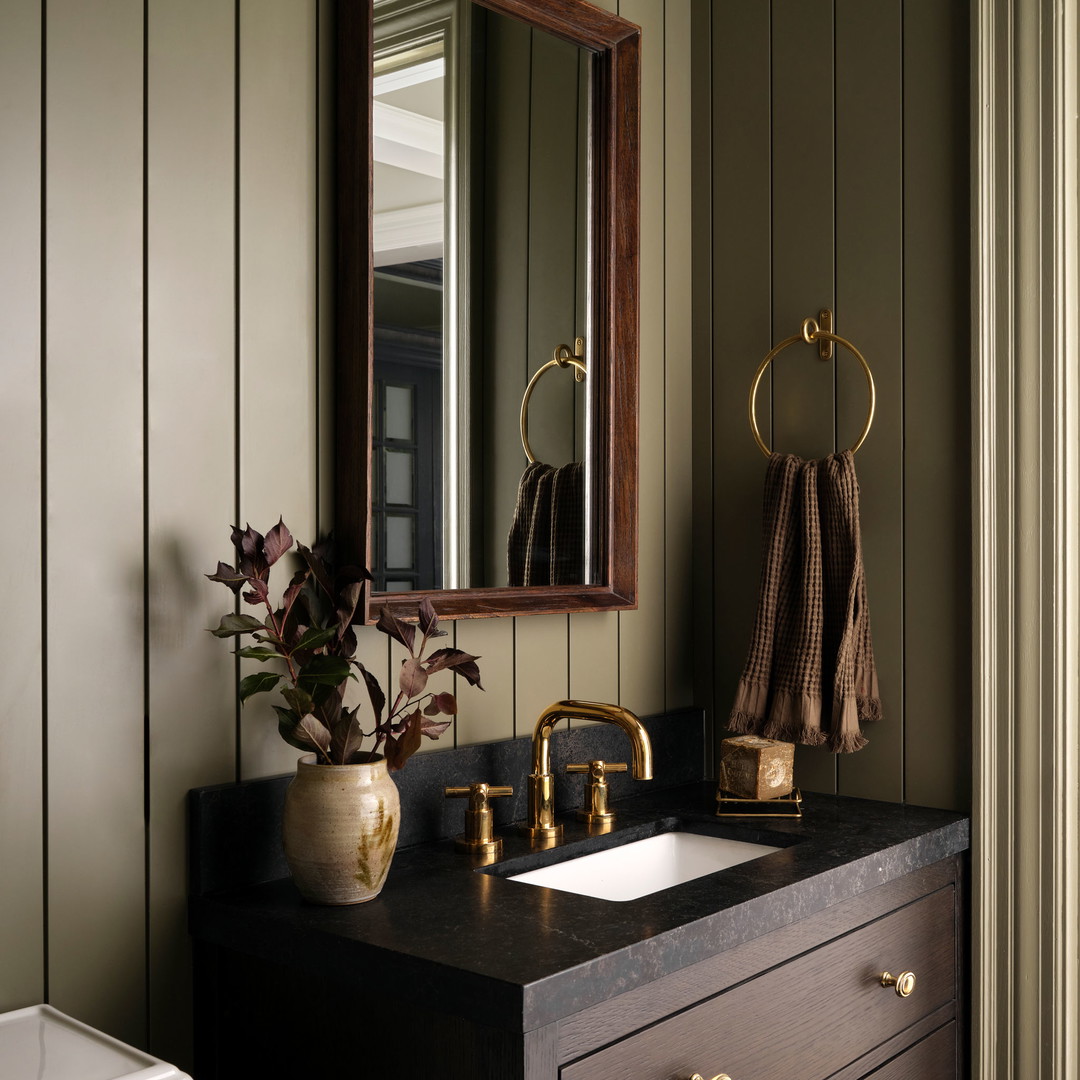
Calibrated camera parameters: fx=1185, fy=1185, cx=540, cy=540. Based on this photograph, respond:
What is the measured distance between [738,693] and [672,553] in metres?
0.28

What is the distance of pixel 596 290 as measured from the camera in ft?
5.88

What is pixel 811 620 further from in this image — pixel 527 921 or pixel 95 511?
pixel 95 511

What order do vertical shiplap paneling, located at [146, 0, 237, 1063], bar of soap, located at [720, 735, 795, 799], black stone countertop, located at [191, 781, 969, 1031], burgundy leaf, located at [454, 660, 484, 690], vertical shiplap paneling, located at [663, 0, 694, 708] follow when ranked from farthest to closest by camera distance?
vertical shiplap paneling, located at [663, 0, 694, 708] < bar of soap, located at [720, 735, 795, 799] < burgundy leaf, located at [454, 660, 484, 690] < vertical shiplap paneling, located at [146, 0, 237, 1063] < black stone countertop, located at [191, 781, 969, 1031]

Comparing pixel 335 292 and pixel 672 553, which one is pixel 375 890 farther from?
pixel 672 553

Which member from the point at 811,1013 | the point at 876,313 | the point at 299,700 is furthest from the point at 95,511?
the point at 876,313

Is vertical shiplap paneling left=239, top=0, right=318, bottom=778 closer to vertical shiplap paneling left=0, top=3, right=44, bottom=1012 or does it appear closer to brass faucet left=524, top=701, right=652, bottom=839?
vertical shiplap paneling left=0, top=3, right=44, bottom=1012

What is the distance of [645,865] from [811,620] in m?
0.44

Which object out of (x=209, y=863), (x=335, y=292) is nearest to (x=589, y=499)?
(x=335, y=292)

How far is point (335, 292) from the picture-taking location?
4.76 feet

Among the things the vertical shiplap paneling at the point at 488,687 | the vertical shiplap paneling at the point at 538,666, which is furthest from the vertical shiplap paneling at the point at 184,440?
the vertical shiplap paneling at the point at 538,666

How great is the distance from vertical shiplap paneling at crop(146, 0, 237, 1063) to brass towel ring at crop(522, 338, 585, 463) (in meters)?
0.46

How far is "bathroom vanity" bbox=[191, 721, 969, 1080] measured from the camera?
3.54 ft

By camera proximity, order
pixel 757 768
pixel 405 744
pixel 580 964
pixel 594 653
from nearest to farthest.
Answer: pixel 580 964 < pixel 405 744 < pixel 757 768 < pixel 594 653

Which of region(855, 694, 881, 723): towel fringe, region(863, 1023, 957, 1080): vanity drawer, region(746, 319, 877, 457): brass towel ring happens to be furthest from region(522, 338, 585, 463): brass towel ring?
region(863, 1023, 957, 1080): vanity drawer
